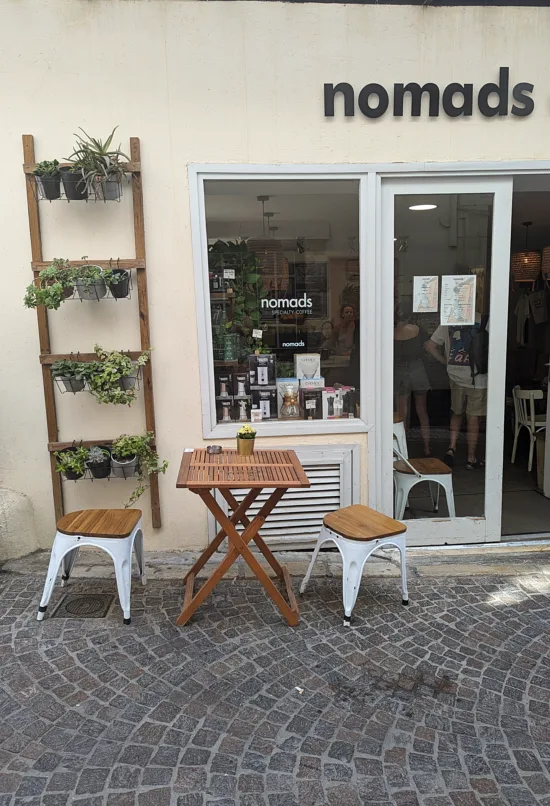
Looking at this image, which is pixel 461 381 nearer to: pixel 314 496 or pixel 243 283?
pixel 314 496

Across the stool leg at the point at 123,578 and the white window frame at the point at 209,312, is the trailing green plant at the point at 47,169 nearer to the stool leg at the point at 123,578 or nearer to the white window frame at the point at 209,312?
the white window frame at the point at 209,312

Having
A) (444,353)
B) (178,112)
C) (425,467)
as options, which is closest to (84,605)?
(425,467)

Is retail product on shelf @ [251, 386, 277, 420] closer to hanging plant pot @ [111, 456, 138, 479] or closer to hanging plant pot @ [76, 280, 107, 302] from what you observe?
hanging plant pot @ [111, 456, 138, 479]

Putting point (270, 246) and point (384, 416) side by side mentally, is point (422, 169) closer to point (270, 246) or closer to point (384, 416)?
point (270, 246)

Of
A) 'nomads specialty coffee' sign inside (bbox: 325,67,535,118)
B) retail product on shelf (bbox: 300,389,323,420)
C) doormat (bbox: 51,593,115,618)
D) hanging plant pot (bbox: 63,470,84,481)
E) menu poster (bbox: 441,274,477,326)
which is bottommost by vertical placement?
doormat (bbox: 51,593,115,618)

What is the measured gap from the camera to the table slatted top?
2961 mm

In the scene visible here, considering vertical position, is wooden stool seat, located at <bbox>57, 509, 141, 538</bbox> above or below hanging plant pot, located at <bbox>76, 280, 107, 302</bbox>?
below

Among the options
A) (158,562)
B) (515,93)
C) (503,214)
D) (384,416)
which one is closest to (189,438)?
(158,562)

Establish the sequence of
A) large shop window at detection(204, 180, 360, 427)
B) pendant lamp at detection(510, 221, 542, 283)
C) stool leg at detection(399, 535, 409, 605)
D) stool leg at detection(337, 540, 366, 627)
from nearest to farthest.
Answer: stool leg at detection(337, 540, 366, 627)
stool leg at detection(399, 535, 409, 605)
large shop window at detection(204, 180, 360, 427)
pendant lamp at detection(510, 221, 542, 283)

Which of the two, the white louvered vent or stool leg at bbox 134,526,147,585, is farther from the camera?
the white louvered vent

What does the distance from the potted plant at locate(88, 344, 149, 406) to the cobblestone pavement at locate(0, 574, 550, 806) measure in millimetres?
1240

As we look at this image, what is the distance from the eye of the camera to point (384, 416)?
13.7 feet

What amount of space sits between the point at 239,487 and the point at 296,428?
4.00 feet

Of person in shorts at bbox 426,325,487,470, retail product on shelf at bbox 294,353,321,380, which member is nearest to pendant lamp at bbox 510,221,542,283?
person in shorts at bbox 426,325,487,470
